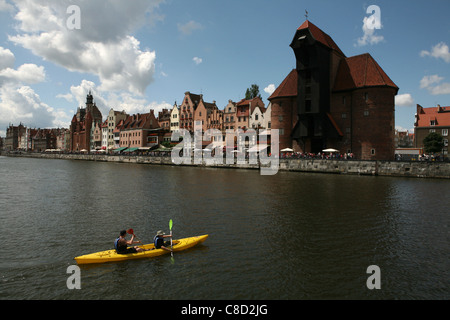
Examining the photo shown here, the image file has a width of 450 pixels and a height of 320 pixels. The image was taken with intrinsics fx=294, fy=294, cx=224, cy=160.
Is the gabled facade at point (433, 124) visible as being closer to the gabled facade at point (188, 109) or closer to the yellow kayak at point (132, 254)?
the gabled facade at point (188, 109)

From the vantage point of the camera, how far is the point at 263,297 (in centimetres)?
970

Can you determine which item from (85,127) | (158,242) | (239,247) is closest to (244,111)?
(239,247)

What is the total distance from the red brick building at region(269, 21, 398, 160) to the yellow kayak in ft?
159

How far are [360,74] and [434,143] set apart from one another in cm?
3605

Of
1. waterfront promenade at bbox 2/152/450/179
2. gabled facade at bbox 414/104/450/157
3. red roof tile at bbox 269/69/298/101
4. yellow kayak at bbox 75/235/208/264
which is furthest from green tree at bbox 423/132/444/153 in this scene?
yellow kayak at bbox 75/235/208/264

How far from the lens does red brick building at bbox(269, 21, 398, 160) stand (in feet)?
180

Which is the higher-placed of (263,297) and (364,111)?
(364,111)

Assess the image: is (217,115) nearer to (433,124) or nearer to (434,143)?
(434,143)

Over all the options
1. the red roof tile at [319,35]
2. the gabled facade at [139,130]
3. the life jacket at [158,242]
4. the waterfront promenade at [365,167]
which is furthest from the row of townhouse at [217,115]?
the life jacket at [158,242]

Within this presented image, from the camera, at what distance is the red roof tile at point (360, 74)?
55.8 meters
